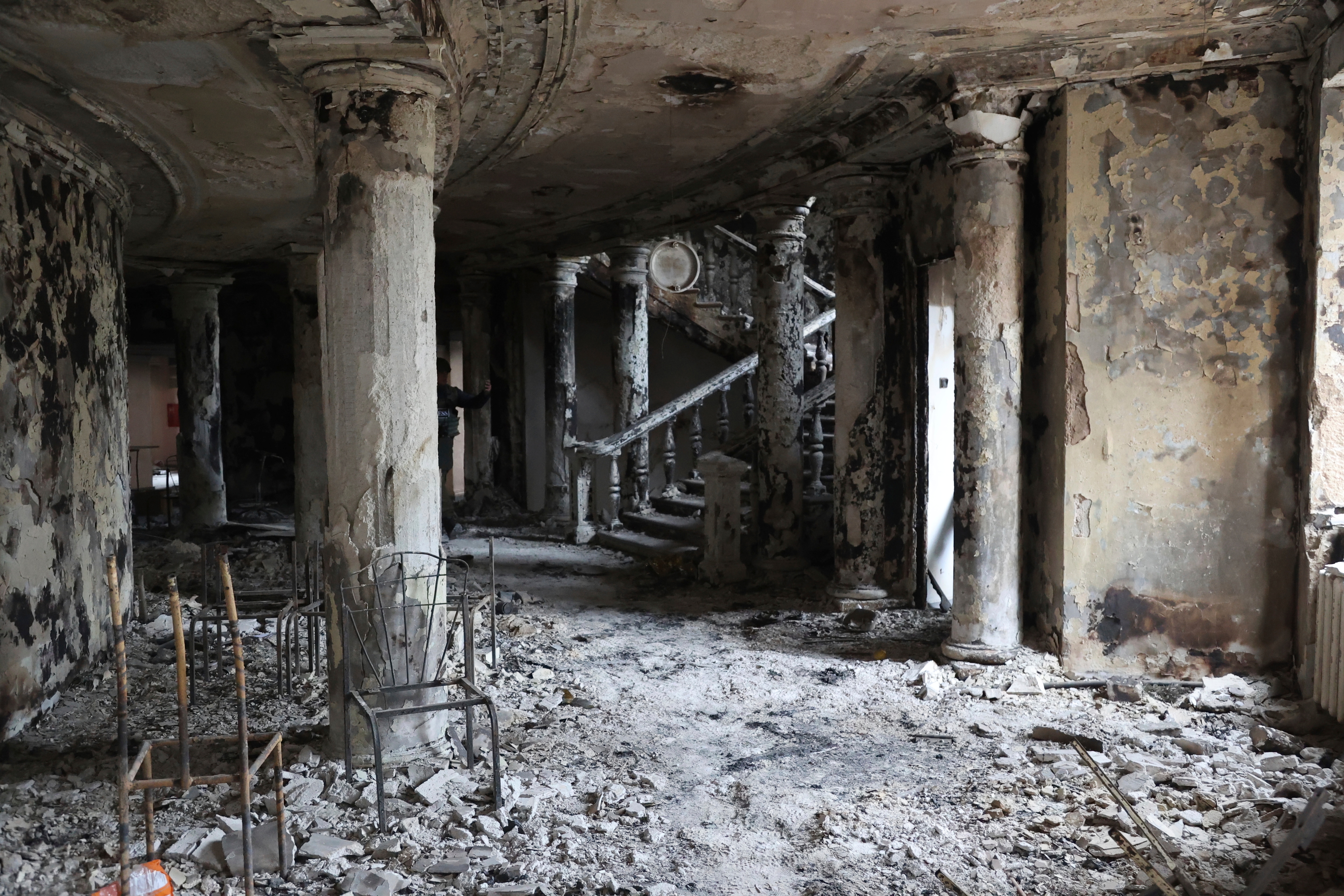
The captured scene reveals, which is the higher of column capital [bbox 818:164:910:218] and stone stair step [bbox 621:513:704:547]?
column capital [bbox 818:164:910:218]

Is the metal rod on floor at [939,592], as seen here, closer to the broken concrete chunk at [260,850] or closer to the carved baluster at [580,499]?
the carved baluster at [580,499]

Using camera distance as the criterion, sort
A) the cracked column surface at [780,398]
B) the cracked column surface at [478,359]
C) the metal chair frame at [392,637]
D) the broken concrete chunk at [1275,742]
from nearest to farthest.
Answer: the metal chair frame at [392,637] → the broken concrete chunk at [1275,742] → the cracked column surface at [780,398] → the cracked column surface at [478,359]

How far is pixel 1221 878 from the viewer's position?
360 cm

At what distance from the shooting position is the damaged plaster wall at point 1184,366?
5574 mm

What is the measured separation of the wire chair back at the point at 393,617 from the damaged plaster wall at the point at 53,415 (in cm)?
204

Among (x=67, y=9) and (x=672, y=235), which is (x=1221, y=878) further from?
(x=672, y=235)

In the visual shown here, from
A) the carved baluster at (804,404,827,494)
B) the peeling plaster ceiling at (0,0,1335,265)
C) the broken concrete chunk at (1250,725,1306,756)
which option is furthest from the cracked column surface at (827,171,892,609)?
the broken concrete chunk at (1250,725,1306,756)

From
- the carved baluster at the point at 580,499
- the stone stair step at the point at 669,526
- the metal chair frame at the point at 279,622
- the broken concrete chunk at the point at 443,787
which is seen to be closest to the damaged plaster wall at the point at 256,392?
the carved baluster at the point at 580,499

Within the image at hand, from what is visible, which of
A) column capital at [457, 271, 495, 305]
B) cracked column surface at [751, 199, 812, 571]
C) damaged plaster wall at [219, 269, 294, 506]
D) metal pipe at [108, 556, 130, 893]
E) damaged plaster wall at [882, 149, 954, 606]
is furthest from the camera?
damaged plaster wall at [219, 269, 294, 506]

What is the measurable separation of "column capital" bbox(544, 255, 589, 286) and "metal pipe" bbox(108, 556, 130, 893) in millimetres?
9852

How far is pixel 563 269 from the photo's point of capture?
1241 cm

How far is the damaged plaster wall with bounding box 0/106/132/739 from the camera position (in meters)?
5.30

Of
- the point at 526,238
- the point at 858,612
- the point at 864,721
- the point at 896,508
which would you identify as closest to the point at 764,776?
the point at 864,721

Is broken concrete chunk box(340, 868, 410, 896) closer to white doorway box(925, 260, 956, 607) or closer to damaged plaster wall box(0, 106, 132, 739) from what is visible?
damaged plaster wall box(0, 106, 132, 739)
